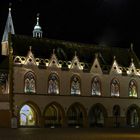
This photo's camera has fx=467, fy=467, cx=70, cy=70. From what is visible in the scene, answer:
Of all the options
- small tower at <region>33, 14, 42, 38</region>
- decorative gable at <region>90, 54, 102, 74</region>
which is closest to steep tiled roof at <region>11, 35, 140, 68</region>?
decorative gable at <region>90, 54, 102, 74</region>

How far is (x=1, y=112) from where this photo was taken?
65938mm

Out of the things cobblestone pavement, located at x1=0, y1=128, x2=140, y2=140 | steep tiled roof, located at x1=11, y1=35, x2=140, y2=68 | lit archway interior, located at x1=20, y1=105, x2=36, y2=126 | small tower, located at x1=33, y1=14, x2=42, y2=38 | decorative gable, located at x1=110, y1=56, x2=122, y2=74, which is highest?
small tower, located at x1=33, y1=14, x2=42, y2=38

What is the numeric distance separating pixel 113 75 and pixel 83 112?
872 centimetres

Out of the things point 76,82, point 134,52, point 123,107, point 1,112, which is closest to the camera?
point 1,112

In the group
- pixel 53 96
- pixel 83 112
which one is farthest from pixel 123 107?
pixel 53 96

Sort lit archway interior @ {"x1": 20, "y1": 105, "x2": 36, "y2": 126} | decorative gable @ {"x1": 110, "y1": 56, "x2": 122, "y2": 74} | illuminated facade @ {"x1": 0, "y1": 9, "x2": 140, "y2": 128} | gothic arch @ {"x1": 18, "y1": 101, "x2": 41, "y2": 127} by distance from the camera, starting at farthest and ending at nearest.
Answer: decorative gable @ {"x1": 110, "y1": 56, "x2": 122, "y2": 74} < lit archway interior @ {"x1": 20, "y1": 105, "x2": 36, "y2": 126} < gothic arch @ {"x1": 18, "y1": 101, "x2": 41, "y2": 127} < illuminated facade @ {"x1": 0, "y1": 9, "x2": 140, "y2": 128}

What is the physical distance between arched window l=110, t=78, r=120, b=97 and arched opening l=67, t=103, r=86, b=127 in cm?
692

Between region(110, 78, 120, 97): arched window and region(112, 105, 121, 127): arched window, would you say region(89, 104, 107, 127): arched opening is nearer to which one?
region(112, 105, 121, 127): arched window

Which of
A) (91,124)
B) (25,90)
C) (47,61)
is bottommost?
(91,124)

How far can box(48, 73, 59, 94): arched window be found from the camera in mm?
69812

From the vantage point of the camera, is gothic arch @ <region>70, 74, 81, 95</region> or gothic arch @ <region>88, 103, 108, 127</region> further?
gothic arch @ <region>88, 103, 108, 127</region>

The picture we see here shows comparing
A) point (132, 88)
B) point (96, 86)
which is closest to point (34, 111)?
point (96, 86)

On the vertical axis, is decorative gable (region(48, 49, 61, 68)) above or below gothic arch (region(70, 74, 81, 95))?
above

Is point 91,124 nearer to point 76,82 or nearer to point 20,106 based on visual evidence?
point 76,82
